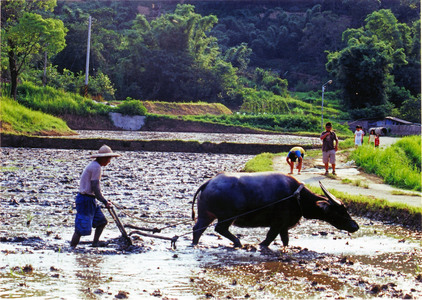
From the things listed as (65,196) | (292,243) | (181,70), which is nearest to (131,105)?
(181,70)

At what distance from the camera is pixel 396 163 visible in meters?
18.0

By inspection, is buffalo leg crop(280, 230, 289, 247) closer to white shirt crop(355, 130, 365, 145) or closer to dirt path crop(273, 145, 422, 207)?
dirt path crop(273, 145, 422, 207)

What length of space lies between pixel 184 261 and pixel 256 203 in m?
1.50

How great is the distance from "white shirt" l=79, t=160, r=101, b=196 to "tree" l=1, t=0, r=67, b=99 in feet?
89.9

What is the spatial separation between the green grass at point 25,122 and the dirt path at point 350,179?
14.6 meters

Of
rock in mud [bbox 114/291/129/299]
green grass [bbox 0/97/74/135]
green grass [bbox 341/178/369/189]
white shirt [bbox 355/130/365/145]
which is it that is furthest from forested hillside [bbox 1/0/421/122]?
rock in mud [bbox 114/291/129/299]

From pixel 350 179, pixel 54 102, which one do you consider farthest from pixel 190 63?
pixel 350 179

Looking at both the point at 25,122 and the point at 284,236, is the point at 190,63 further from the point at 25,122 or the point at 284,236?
the point at 284,236

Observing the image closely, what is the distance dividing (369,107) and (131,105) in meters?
26.8

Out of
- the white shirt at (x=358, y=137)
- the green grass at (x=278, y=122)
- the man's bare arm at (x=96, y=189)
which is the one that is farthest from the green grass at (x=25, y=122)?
the man's bare arm at (x=96, y=189)

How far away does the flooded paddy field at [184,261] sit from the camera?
20.5 ft

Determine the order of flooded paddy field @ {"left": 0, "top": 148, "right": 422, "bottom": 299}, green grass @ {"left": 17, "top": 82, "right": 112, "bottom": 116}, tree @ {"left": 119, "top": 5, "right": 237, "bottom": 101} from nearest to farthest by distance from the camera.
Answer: flooded paddy field @ {"left": 0, "top": 148, "right": 422, "bottom": 299}
green grass @ {"left": 17, "top": 82, "right": 112, "bottom": 116}
tree @ {"left": 119, "top": 5, "right": 237, "bottom": 101}

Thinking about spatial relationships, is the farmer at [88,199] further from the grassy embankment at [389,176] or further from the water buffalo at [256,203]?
the grassy embankment at [389,176]

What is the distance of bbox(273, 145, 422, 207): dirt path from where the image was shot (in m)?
12.6
